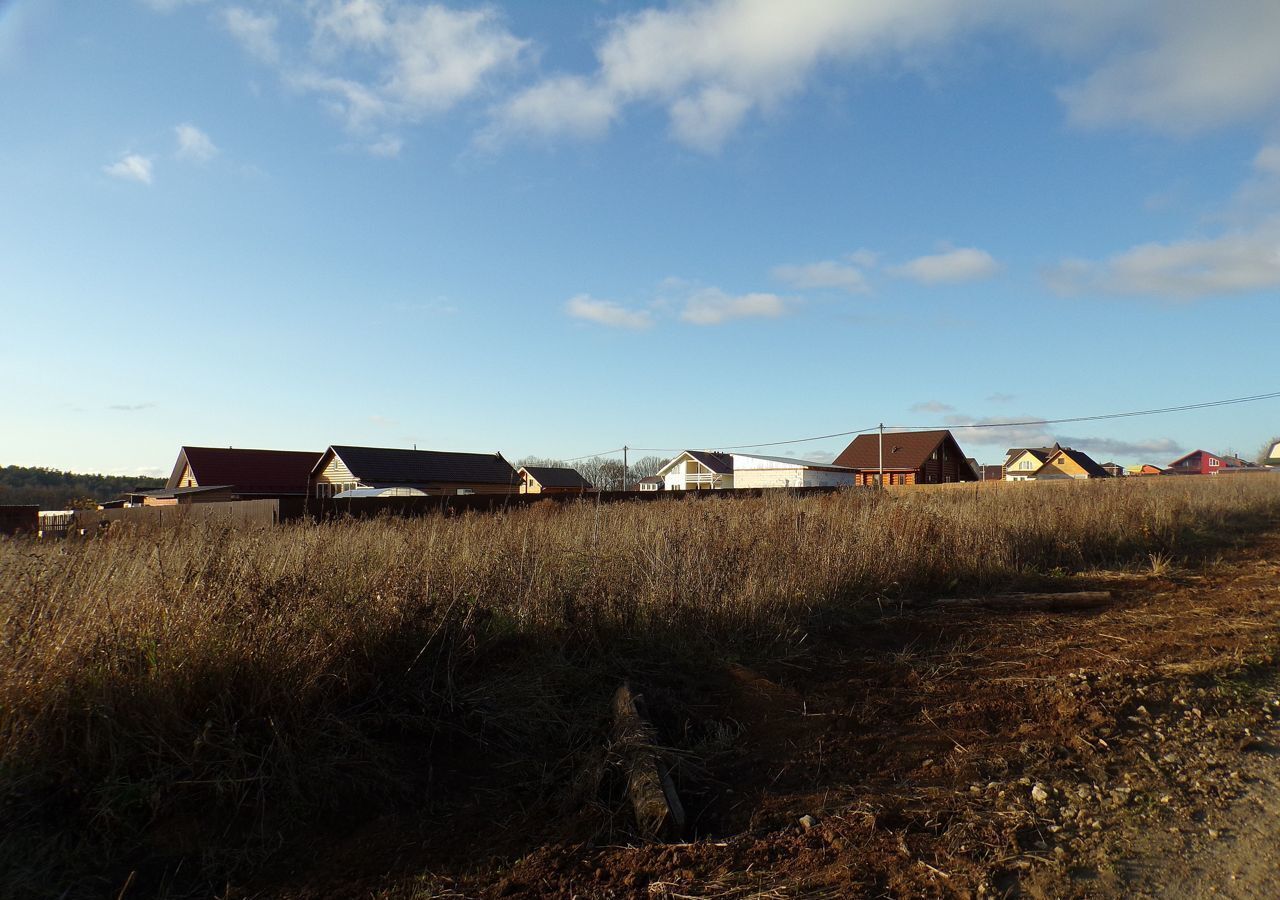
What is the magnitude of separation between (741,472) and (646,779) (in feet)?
160

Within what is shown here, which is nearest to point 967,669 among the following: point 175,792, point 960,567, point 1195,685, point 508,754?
point 1195,685

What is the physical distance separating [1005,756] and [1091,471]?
80.6m

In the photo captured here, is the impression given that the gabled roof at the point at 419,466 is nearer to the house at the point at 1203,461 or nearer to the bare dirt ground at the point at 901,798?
the bare dirt ground at the point at 901,798

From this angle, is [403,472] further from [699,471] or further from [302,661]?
[302,661]

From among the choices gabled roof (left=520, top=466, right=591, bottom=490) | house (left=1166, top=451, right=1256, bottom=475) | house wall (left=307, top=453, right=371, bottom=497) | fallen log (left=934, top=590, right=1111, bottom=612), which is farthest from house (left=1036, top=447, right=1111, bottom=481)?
fallen log (left=934, top=590, right=1111, bottom=612)

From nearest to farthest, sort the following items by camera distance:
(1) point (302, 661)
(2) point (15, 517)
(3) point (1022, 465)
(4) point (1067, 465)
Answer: (1) point (302, 661) < (2) point (15, 517) < (4) point (1067, 465) < (3) point (1022, 465)

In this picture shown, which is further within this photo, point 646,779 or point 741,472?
point 741,472

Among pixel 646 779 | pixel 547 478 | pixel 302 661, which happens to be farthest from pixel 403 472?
pixel 646 779

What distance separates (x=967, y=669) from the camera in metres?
5.44

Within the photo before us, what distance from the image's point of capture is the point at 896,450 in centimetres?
4847

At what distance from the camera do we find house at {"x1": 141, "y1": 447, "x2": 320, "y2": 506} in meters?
40.2

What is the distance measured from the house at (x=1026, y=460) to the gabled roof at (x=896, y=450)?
35638mm

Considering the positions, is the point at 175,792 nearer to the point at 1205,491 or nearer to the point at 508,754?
the point at 508,754

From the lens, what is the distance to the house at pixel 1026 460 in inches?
3164
